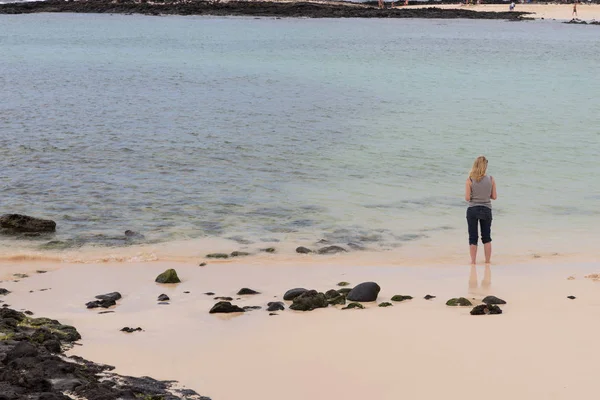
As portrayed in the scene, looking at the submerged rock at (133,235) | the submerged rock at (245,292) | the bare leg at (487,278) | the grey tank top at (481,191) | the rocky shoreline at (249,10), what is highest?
the rocky shoreline at (249,10)

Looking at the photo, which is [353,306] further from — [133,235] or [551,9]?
[551,9]

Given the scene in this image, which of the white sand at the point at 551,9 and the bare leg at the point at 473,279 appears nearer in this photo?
the bare leg at the point at 473,279

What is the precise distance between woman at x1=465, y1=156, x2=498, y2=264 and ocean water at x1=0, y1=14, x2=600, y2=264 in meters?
1.19

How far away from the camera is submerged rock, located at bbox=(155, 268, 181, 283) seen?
12.1 m

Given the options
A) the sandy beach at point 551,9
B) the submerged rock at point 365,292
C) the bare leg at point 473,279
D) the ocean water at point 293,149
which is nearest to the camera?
the submerged rock at point 365,292

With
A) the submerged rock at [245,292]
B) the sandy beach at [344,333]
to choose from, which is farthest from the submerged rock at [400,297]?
the submerged rock at [245,292]

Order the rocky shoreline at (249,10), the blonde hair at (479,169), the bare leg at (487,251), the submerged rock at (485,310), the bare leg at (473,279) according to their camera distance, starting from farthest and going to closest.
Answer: the rocky shoreline at (249,10)
the bare leg at (487,251)
the blonde hair at (479,169)
the bare leg at (473,279)
the submerged rock at (485,310)

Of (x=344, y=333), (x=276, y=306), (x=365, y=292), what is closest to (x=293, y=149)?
(x=365, y=292)

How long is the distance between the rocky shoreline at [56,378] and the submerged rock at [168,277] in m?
3.22

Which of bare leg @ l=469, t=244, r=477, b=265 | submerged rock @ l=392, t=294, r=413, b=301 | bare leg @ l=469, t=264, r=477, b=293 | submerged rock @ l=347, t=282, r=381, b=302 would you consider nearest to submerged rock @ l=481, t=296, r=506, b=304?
bare leg @ l=469, t=264, r=477, b=293

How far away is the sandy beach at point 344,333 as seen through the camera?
26.7 feet

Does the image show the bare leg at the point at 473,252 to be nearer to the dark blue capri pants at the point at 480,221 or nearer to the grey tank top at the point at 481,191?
the dark blue capri pants at the point at 480,221

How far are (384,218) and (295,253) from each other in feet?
8.90

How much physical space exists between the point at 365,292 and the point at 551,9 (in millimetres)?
95797
